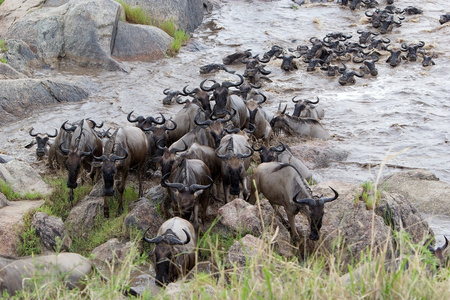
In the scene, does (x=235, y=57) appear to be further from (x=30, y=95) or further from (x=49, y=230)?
(x=49, y=230)

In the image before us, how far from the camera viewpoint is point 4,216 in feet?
28.0

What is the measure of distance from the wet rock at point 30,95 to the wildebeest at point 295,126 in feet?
19.4

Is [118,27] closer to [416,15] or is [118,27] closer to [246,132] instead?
[246,132]

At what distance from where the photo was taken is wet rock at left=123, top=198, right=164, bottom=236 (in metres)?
8.47

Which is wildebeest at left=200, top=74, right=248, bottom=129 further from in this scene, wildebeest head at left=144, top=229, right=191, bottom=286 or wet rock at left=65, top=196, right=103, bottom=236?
wildebeest head at left=144, top=229, right=191, bottom=286

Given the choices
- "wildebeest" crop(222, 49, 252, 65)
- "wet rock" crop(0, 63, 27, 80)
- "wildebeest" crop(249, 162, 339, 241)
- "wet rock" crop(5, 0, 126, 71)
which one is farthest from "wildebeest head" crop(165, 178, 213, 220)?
"wildebeest" crop(222, 49, 252, 65)

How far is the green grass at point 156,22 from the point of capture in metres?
21.1

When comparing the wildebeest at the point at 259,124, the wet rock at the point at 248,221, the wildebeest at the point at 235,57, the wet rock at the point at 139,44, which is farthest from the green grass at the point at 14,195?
the wildebeest at the point at 235,57

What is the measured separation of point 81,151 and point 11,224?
1.84 m

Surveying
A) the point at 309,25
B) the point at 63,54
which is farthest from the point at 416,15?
the point at 63,54

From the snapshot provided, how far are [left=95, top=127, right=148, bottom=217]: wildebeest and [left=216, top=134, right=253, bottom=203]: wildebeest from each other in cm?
151

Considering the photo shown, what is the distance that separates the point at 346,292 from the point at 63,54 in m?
16.7

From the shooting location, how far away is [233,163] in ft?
29.8

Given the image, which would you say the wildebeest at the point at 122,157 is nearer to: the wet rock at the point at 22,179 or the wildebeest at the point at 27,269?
the wet rock at the point at 22,179
